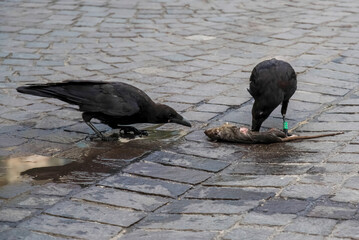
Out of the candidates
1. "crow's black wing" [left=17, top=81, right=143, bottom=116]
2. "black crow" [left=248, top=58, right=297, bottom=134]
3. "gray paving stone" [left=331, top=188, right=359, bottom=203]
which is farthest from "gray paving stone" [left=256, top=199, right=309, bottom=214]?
"crow's black wing" [left=17, top=81, right=143, bottom=116]

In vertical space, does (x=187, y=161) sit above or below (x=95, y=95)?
below

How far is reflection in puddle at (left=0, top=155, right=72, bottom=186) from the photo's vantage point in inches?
233

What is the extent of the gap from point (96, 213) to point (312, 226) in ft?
Answer: 4.87

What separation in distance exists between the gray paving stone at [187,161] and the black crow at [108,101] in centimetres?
46

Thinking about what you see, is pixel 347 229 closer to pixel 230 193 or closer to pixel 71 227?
pixel 230 193

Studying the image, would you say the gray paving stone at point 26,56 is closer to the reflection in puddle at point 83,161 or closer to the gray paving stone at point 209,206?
the reflection in puddle at point 83,161

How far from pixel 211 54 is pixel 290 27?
1.96 m

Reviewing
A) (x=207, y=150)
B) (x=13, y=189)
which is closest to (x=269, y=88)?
(x=207, y=150)

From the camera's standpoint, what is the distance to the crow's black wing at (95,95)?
261 inches

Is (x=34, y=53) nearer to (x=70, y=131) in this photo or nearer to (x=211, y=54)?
(x=211, y=54)

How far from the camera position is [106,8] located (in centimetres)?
1259

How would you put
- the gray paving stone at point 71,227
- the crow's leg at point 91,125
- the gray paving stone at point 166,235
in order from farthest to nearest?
the crow's leg at point 91,125, the gray paving stone at point 71,227, the gray paving stone at point 166,235

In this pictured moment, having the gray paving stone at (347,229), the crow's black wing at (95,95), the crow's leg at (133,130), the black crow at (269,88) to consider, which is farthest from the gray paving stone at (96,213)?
the black crow at (269,88)

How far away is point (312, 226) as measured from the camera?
4758mm
